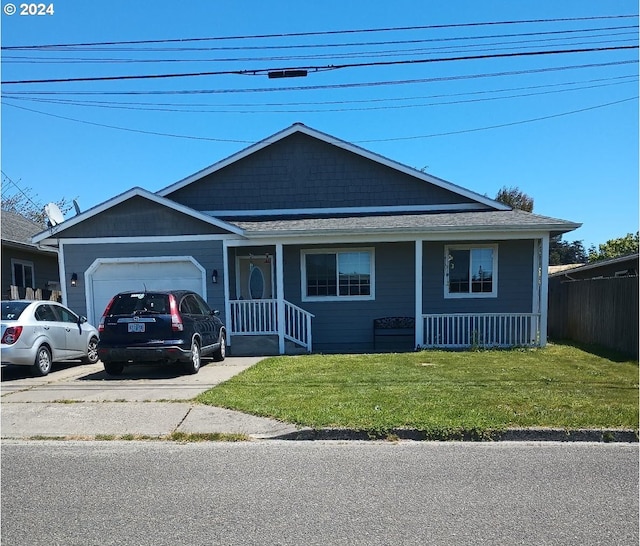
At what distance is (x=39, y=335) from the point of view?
8.31 m

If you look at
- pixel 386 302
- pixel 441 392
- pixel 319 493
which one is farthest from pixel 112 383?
pixel 386 302

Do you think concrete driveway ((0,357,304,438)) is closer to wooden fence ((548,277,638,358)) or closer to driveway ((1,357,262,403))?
driveway ((1,357,262,403))

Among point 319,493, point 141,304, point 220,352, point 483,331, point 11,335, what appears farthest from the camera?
point 483,331

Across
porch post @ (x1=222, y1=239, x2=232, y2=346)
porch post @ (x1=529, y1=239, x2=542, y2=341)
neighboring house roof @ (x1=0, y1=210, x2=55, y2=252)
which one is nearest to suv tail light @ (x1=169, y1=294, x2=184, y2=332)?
porch post @ (x1=222, y1=239, x2=232, y2=346)

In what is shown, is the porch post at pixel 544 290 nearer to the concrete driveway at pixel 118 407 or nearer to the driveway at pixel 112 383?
the driveway at pixel 112 383

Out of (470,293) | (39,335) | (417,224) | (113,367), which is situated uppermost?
(417,224)

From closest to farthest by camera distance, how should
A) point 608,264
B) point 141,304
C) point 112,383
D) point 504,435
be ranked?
1. point 504,435
2. point 112,383
3. point 141,304
4. point 608,264

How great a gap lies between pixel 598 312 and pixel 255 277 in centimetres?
975

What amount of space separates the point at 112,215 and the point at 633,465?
11.3 metres

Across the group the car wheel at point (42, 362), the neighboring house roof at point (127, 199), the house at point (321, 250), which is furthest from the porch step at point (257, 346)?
the car wheel at point (42, 362)

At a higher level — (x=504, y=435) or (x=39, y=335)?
(x=39, y=335)

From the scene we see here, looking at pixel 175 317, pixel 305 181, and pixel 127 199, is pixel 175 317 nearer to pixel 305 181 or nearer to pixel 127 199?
pixel 127 199

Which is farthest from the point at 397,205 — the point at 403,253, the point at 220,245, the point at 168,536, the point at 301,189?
the point at 168,536

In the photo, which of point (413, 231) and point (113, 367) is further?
point (413, 231)
